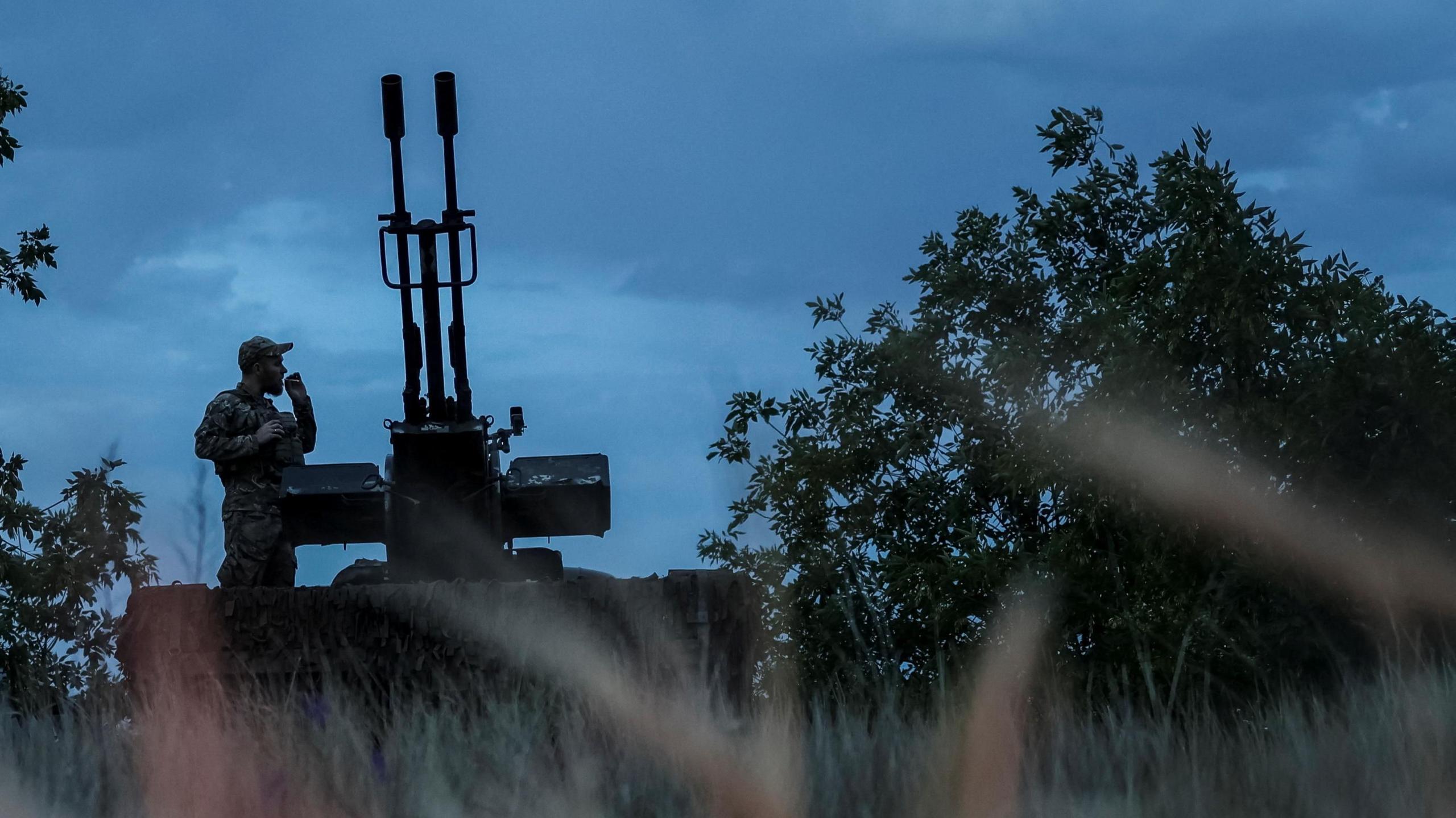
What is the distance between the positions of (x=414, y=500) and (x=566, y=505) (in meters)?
1.05

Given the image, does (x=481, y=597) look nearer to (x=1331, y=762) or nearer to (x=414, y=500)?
(x=414, y=500)

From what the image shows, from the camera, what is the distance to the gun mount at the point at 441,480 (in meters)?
10.4

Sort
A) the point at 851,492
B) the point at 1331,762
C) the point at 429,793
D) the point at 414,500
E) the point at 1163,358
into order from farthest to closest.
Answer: the point at 851,492 → the point at 1163,358 → the point at 414,500 → the point at 1331,762 → the point at 429,793

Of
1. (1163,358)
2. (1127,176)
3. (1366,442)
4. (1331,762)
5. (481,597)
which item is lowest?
(1331,762)

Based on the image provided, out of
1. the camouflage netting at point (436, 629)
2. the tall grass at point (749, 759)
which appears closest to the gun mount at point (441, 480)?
the camouflage netting at point (436, 629)

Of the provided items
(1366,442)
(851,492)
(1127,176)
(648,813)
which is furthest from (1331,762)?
(1127,176)

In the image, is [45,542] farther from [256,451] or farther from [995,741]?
[995,741]

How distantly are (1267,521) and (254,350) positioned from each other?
22.3 ft

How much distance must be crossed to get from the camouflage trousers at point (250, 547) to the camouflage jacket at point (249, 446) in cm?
7

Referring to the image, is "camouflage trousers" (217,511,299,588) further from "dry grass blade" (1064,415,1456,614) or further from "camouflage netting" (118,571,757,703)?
"dry grass blade" (1064,415,1456,614)

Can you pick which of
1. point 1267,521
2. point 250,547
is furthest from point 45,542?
point 1267,521

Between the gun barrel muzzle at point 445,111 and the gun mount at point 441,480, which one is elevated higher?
the gun barrel muzzle at point 445,111

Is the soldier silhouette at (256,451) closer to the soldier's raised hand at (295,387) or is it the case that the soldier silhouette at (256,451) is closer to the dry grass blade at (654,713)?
the soldier's raised hand at (295,387)

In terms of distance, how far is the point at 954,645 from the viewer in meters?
13.4
